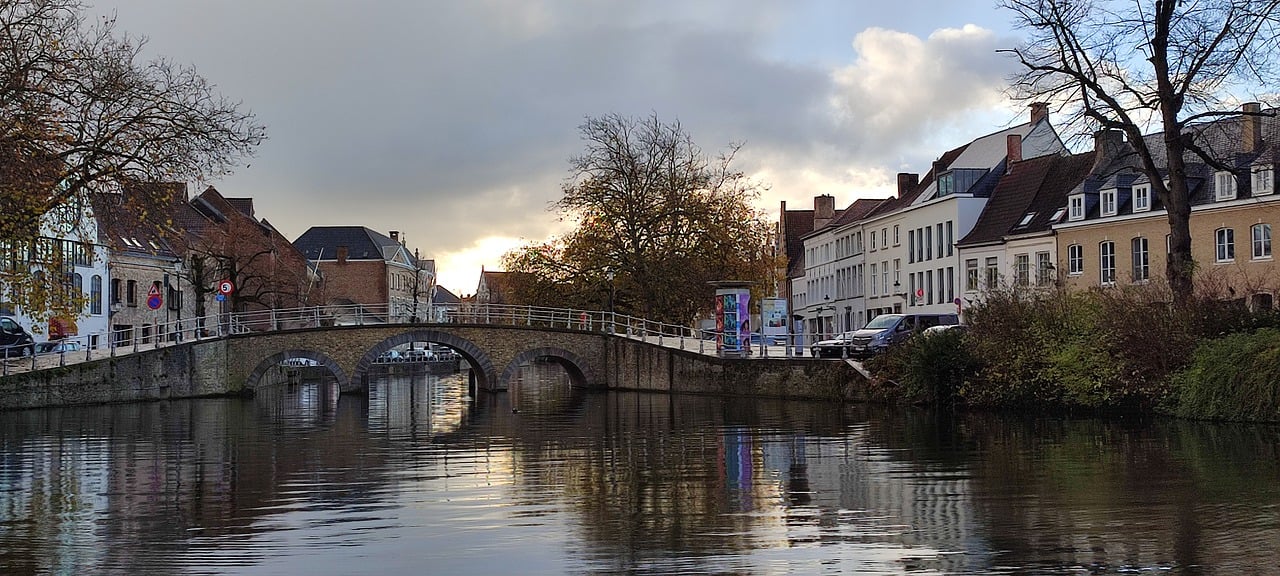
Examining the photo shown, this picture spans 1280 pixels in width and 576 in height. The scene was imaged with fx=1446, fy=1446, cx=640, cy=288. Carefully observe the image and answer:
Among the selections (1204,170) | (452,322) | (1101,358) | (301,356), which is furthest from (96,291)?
(1101,358)

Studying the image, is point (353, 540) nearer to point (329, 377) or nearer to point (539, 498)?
point (539, 498)

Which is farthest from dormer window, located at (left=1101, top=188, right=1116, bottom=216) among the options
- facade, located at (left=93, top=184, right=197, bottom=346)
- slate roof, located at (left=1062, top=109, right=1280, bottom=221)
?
facade, located at (left=93, top=184, right=197, bottom=346)

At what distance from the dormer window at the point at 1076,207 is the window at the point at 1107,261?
1616mm

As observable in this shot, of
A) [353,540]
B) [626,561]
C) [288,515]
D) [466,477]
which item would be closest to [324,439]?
[466,477]

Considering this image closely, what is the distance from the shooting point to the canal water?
36.2ft

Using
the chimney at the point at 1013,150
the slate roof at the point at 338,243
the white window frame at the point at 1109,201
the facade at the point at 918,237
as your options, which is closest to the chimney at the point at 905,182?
the facade at the point at 918,237

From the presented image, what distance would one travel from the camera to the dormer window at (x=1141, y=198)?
176 feet

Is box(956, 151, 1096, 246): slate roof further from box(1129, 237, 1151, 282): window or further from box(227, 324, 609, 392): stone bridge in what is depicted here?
box(227, 324, 609, 392): stone bridge

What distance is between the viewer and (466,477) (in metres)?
18.6

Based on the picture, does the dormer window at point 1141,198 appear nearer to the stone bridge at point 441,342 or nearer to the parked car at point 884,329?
the parked car at point 884,329

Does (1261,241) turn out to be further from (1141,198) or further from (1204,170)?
(1141,198)

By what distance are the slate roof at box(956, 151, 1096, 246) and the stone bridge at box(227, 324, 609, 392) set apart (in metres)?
18.0

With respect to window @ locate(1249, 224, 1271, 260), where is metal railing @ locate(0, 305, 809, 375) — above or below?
below

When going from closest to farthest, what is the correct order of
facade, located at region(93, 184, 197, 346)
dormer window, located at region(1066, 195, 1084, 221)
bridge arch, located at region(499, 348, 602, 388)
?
1. bridge arch, located at region(499, 348, 602, 388)
2. dormer window, located at region(1066, 195, 1084, 221)
3. facade, located at region(93, 184, 197, 346)
